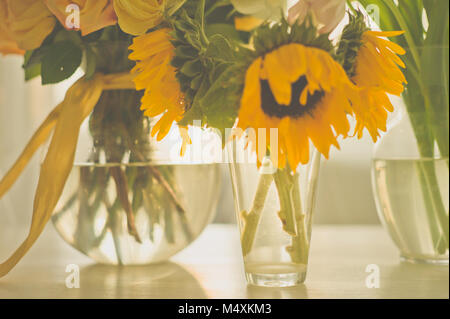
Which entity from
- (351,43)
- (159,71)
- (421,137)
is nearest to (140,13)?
(159,71)

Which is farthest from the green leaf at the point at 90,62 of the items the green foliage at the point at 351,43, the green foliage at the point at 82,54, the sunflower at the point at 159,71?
the green foliage at the point at 351,43

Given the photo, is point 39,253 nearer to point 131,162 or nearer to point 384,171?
point 131,162

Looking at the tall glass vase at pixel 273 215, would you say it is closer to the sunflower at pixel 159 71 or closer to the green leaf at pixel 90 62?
the sunflower at pixel 159 71

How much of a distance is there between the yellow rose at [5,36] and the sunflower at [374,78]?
0.30 meters

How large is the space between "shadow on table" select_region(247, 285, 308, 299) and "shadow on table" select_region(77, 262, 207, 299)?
37 mm

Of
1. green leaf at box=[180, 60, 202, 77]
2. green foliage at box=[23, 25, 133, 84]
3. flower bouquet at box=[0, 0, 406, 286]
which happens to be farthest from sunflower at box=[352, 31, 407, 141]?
green foliage at box=[23, 25, 133, 84]

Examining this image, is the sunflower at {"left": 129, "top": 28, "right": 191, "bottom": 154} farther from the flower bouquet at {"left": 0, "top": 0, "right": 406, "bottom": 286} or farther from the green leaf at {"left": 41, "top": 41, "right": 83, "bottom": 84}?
the green leaf at {"left": 41, "top": 41, "right": 83, "bottom": 84}

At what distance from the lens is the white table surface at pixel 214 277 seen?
41 centimetres

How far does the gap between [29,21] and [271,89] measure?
250 millimetres

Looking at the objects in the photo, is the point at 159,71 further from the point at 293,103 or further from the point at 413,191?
the point at 413,191

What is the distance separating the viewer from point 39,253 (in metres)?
0.61

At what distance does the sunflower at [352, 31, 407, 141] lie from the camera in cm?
37

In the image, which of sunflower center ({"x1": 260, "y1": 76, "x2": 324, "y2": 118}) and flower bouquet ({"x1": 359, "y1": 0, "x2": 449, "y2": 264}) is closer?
sunflower center ({"x1": 260, "y1": 76, "x2": 324, "y2": 118})

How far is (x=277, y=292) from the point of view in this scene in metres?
0.39
